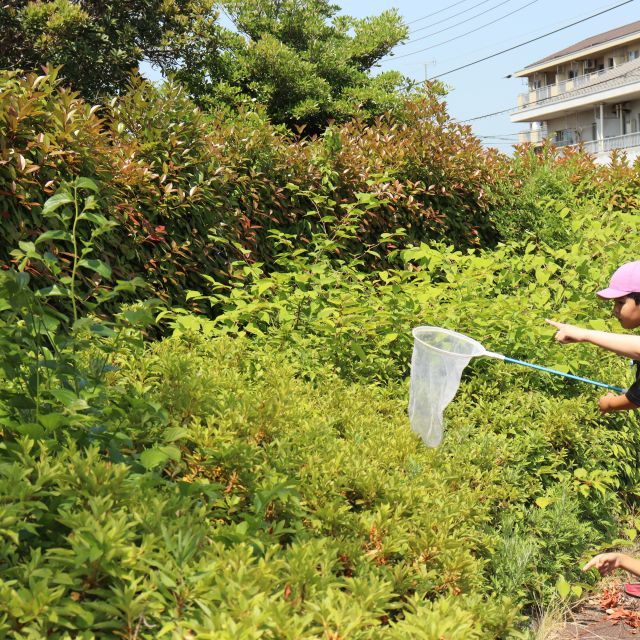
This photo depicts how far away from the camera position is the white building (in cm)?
5016

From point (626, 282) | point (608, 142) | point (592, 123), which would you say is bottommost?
point (626, 282)

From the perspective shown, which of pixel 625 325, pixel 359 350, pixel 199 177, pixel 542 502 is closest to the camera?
pixel 625 325

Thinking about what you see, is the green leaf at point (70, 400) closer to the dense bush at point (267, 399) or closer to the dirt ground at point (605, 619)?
the dense bush at point (267, 399)

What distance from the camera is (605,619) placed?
379 centimetres

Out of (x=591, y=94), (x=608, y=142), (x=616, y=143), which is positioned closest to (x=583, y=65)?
(x=591, y=94)

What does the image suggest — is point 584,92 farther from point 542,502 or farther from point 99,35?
point 542,502

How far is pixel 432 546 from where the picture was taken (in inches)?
114

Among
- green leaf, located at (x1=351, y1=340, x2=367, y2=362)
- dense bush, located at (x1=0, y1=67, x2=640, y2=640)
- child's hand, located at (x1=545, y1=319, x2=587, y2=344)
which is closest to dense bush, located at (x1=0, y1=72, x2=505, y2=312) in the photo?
dense bush, located at (x1=0, y1=67, x2=640, y2=640)

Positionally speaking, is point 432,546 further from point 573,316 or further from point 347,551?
point 573,316

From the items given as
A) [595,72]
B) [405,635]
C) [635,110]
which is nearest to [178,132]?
[405,635]

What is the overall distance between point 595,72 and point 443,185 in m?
58.7

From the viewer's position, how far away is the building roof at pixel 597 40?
192ft

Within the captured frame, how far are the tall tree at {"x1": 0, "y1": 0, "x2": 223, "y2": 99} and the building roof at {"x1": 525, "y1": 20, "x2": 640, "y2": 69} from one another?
47.3 metres

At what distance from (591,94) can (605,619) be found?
5347cm
